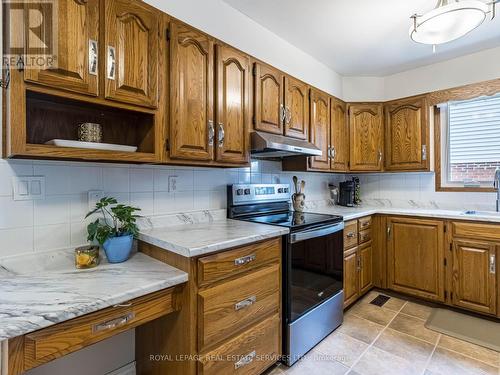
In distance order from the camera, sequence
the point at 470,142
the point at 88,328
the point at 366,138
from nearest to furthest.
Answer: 1. the point at 88,328
2. the point at 470,142
3. the point at 366,138

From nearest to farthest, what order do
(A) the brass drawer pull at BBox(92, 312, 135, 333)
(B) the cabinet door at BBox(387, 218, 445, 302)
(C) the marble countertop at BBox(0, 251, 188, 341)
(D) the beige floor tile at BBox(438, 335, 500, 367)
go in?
(C) the marble countertop at BBox(0, 251, 188, 341), (A) the brass drawer pull at BBox(92, 312, 135, 333), (D) the beige floor tile at BBox(438, 335, 500, 367), (B) the cabinet door at BBox(387, 218, 445, 302)

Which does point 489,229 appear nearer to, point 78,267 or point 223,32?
point 223,32

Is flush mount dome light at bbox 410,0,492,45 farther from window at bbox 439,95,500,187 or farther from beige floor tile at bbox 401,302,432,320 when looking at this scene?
beige floor tile at bbox 401,302,432,320

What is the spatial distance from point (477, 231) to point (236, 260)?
7.04 ft

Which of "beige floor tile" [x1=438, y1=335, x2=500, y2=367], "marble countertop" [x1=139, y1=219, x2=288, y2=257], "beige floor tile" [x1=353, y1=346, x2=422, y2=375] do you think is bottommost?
"beige floor tile" [x1=353, y1=346, x2=422, y2=375]

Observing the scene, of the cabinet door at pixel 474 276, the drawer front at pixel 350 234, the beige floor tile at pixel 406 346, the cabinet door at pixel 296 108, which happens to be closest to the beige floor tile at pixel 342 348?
the beige floor tile at pixel 406 346

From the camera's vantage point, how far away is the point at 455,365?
169cm

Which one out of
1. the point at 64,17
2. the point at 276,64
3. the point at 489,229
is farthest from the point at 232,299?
the point at 489,229

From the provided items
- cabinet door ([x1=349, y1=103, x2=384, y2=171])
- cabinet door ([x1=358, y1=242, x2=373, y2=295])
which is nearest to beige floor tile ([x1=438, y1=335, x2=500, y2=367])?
cabinet door ([x1=358, y1=242, x2=373, y2=295])

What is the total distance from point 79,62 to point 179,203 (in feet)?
3.21

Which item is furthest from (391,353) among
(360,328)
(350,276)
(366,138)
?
(366,138)

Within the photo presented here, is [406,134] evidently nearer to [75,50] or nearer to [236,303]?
[236,303]

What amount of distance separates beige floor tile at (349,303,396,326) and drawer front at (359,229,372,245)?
601 millimetres

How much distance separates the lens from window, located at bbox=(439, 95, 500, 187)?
2.62 meters
